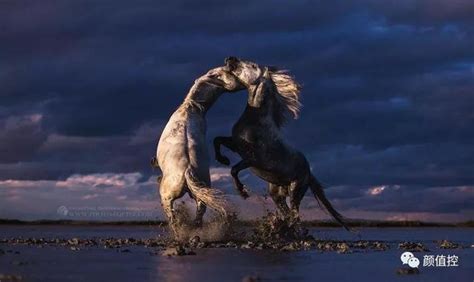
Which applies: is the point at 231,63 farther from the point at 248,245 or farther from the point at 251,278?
the point at 251,278

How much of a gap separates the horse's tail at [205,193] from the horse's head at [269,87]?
9.86 ft

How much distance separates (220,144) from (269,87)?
1.87 meters

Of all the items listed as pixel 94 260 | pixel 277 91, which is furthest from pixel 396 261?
pixel 277 91

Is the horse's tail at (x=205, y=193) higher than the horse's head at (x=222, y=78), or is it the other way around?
the horse's head at (x=222, y=78)

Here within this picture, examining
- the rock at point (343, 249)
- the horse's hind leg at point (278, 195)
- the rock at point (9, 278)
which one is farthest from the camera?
the horse's hind leg at point (278, 195)

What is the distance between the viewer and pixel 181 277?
1228 cm

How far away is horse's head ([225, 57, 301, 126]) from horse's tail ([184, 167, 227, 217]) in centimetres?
300

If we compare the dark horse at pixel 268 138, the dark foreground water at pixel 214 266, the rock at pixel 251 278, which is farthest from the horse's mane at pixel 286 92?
the rock at pixel 251 278

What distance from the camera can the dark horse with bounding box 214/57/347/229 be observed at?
21.4 meters

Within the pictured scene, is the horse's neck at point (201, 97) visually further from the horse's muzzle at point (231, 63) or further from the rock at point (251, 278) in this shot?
the rock at point (251, 278)

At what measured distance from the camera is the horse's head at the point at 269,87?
70.2 ft

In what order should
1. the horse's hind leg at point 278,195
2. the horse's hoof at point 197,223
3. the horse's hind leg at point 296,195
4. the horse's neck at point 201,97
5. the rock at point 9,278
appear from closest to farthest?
1. the rock at point 9,278
2. the horse's hoof at point 197,223
3. the horse's neck at point 201,97
4. the horse's hind leg at point 296,195
5. the horse's hind leg at point 278,195

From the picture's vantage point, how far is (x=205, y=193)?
19219mm

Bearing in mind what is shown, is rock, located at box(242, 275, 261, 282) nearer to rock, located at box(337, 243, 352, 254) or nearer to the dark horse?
rock, located at box(337, 243, 352, 254)
